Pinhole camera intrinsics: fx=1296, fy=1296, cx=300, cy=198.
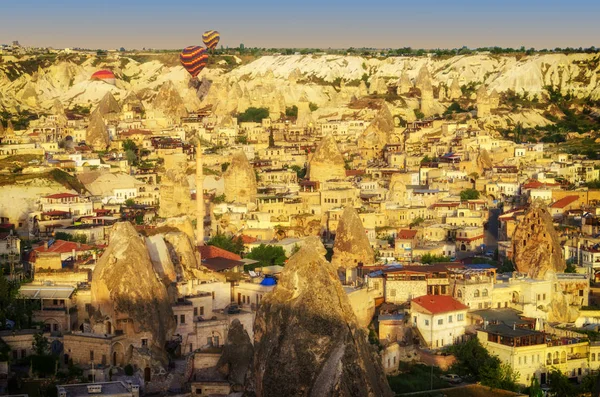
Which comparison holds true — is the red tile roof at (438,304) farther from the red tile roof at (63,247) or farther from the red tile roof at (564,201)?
the red tile roof at (564,201)

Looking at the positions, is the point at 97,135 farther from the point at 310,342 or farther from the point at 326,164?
the point at 310,342

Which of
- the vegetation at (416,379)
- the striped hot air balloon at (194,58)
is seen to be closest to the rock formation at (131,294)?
the vegetation at (416,379)

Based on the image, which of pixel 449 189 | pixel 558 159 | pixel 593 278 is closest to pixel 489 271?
pixel 593 278

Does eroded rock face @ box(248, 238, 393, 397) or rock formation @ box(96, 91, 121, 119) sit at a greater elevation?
rock formation @ box(96, 91, 121, 119)

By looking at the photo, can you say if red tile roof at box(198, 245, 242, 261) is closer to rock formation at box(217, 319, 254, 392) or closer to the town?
the town

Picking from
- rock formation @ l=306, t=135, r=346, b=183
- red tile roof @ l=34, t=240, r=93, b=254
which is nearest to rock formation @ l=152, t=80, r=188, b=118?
rock formation @ l=306, t=135, r=346, b=183

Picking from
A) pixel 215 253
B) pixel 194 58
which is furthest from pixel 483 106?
pixel 215 253
